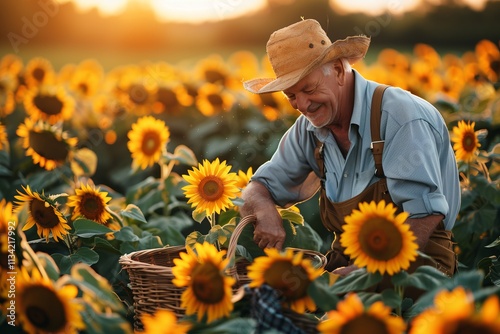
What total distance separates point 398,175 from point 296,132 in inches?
24.7

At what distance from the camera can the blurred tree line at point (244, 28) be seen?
11375 millimetres

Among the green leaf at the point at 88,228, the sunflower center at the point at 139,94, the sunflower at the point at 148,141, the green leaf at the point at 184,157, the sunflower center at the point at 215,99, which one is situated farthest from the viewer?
the sunflower center at the point at 139,94

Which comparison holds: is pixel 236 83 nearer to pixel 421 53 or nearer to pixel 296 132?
pixel 421 53

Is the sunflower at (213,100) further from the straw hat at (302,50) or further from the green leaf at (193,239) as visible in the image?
the green leaf at (193,239)

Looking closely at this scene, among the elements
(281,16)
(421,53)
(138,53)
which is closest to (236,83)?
(421,53)

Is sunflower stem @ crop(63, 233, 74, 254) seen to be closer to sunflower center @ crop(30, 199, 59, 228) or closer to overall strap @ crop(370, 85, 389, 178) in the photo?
sunflower center @ crop(30, 199, 59, 228)

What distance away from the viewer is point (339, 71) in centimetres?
274

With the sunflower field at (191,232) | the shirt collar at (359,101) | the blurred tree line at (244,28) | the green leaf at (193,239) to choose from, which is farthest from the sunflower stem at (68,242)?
the blurred tree line at (244,28)

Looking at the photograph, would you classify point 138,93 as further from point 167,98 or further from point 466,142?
point 466,142

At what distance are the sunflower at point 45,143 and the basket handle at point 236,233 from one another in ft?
4.13

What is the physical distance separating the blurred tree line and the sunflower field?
4.36m

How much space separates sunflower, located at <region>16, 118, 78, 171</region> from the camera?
11.7 ft

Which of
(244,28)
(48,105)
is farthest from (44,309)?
(244,28)

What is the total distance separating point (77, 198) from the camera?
118 inches
